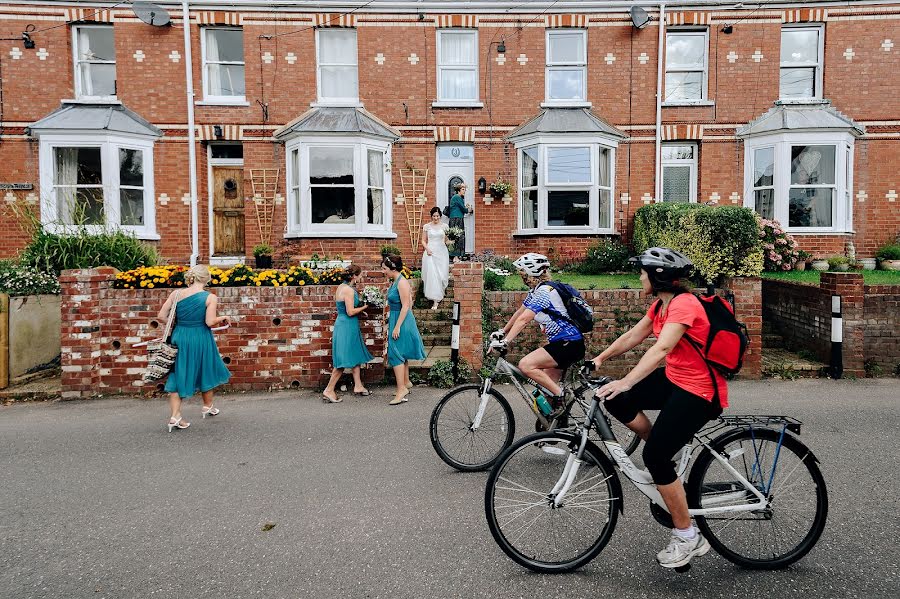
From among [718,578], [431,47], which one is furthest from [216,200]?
[718,578]

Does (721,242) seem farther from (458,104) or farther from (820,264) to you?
(458,104)

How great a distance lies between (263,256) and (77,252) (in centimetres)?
404

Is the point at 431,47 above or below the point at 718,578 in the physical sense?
above

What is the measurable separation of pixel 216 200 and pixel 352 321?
30.2 ft

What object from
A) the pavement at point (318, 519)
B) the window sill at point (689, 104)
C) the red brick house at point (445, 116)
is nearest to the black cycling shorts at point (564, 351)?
the pavement at point (318, 519)

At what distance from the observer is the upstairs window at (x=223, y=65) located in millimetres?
14328

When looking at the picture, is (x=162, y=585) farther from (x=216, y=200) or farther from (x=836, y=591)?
(x=216, y=200)

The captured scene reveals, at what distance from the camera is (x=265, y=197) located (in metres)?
14.3

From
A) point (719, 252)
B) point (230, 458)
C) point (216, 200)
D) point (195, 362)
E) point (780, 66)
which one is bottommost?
point (230, 458)

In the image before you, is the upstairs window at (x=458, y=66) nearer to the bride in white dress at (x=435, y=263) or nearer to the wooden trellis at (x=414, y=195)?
the wooden trellis at (x=414, y=195)

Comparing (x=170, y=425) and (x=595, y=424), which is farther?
(x=170, y=425)

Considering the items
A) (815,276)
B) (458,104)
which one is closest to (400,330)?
(458,104)

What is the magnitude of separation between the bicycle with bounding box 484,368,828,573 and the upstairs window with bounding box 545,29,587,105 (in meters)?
12.8

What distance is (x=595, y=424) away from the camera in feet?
11.2
